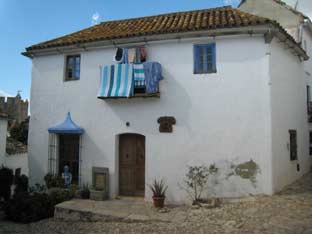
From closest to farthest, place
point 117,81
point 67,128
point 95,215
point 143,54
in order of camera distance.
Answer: point 95,215, point 143,54, point 117,81, point 67,128

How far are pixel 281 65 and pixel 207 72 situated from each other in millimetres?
3279

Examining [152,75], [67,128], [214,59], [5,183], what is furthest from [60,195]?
[214,59]

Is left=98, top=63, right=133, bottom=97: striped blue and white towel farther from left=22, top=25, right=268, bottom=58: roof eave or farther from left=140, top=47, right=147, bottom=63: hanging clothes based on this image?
left=22, top=25, right=268, bottom=58: roof eave

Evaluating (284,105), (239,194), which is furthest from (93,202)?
(284,105)

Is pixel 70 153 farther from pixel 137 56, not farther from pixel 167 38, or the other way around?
pixel 167 38

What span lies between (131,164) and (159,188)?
194cm

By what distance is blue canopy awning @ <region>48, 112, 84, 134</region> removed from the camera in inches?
485

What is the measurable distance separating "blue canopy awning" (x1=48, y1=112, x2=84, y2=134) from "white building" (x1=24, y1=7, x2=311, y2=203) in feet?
0.16

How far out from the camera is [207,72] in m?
11.0

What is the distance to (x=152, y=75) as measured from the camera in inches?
439

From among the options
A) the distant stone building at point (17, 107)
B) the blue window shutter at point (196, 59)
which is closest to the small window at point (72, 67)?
the blue window shutter at point (196, 59)

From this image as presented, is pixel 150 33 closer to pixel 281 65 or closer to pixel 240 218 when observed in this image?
pixel 281 65

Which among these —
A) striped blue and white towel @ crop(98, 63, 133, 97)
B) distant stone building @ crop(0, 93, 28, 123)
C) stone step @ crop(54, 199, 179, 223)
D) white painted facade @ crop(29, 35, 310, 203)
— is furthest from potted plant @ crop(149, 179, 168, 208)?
distant stone building @ crop(0, 93, 28, 123)

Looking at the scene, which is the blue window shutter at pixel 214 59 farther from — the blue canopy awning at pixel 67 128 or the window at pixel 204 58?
the blue canopy awning at pixel 67 128
